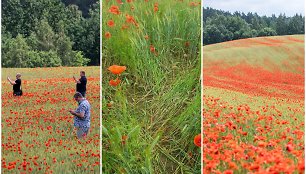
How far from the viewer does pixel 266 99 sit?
5840mm

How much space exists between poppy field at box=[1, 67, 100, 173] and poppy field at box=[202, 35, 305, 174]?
134cm

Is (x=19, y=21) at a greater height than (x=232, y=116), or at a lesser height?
greater

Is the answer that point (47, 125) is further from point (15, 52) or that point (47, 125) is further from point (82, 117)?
point (15, 52)

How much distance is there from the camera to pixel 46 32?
18.7ft

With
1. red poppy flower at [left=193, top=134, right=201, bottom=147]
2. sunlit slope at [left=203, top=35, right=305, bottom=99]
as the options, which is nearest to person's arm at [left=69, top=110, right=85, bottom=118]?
red poppy flower at [left=193, top=134, right=201, bottom=147]

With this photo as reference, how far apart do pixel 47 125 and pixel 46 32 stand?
109cm

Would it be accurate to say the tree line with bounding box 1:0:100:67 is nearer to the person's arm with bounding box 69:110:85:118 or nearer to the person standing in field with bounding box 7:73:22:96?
the person standing in field with bounding box 7:73:22:96

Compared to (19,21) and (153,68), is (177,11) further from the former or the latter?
(19,21)

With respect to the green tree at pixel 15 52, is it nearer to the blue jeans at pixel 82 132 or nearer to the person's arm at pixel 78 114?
the person's arm at pixel 78 114

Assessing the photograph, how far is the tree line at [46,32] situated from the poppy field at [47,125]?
130 mm

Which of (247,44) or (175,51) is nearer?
(175,51)

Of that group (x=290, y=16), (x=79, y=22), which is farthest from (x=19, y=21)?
(x=290, y=16)

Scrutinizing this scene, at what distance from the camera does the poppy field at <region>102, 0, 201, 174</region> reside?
17.1 ft

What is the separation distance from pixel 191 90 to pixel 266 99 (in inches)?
44.5
